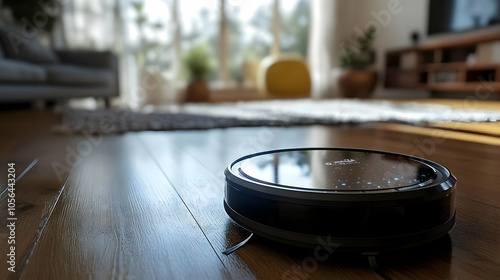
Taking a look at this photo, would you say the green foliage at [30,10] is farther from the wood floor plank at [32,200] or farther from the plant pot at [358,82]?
the wood floor plank at [32,200]

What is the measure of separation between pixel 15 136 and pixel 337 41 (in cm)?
461

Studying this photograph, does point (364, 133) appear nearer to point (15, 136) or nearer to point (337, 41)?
point (15, 136)

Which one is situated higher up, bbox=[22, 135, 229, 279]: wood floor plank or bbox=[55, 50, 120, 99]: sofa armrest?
bbox=[55, 50, 120, 99]: sofa armrest

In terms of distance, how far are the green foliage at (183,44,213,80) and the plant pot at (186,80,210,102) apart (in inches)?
3.5

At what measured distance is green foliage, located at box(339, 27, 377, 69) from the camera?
15.5 feet

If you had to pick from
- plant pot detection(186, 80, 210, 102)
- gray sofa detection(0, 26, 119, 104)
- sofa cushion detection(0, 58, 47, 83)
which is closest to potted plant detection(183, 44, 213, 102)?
plant pot detection(186, 80, 210, 102)

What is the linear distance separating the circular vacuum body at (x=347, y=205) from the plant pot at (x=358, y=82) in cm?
428

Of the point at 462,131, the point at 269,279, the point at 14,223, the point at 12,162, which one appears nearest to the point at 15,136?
the point at 12,162

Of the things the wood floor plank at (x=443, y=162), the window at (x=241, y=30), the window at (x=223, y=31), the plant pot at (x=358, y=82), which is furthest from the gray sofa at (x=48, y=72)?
the plant pot at (x=358, y=82)

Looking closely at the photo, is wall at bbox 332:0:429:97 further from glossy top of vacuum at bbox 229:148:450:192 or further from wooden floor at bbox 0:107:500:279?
glossy top of vacuum at bbox 229:148:450:192

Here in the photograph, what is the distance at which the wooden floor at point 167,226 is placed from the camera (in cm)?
40

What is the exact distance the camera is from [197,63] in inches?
186

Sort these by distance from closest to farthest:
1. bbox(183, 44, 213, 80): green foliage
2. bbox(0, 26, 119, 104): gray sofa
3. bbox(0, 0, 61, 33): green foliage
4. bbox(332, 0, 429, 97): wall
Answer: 1. bbox(0, 26, 119, 104): gray sofa
2. bbox(0, 0, 61, 33): green foliage
3. bbox(332, 0, 429, 97): wall
4. bbox(183, 44, 213, 80): green foliage

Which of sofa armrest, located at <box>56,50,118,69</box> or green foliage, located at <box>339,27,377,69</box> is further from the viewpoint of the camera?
green foliage, located at <box>339,27,377,69</box>
